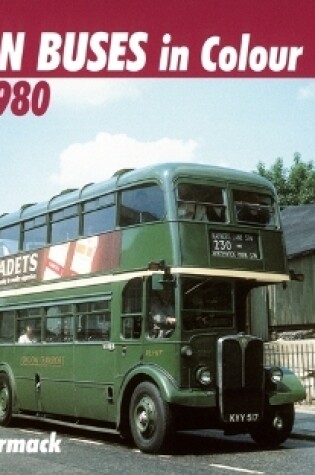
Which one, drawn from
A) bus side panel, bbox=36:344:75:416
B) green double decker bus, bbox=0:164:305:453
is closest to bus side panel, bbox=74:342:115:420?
green double decker bus, bbox=0:164:305:453

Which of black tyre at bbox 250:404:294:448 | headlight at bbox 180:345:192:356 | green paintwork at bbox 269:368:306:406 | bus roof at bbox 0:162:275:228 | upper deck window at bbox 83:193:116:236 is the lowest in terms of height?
black tyre at bbox 250:404:294:448

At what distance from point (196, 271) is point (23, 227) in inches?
230

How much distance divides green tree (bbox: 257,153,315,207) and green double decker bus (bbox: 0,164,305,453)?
49573 millimetres

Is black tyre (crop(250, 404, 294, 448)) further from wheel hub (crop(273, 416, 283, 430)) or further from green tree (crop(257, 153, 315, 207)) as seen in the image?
green tree (crop(257, 153, 315, 207))

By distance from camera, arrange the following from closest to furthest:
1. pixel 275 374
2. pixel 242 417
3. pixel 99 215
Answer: pixel 242 417 < pixel 275 374 < pixel 99 215

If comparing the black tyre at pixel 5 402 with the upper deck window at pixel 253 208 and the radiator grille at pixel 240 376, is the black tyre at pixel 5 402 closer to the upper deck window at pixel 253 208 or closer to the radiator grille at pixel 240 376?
the radiator grille at pixel 240 376

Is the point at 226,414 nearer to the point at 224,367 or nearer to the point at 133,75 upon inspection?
the point at 224,367

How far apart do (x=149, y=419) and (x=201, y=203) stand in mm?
3272

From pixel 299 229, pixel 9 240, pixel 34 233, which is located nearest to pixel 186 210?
pixel 34 233

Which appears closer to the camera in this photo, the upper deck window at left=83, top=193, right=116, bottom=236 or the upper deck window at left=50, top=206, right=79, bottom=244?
the upper deck window at left=83, top=193, right=116, bottom=236

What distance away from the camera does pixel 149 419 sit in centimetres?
1102

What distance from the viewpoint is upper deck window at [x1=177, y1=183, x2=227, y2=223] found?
11617mm

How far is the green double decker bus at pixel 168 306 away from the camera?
36.4ft

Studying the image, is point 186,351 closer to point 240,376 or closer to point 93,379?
point 240,376
